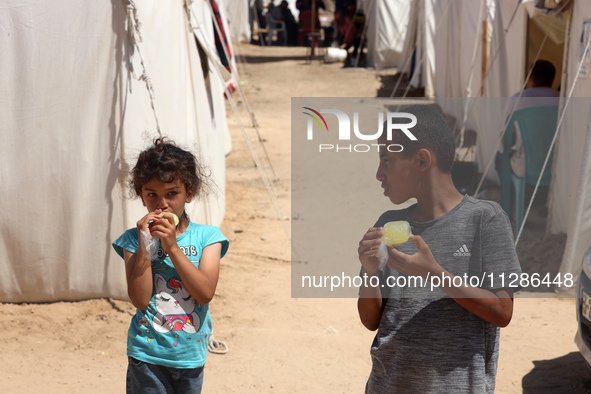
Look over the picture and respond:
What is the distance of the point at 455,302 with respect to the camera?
1681mm

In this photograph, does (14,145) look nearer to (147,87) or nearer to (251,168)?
(147,87)

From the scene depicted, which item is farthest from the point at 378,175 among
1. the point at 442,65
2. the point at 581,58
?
the point at 442,65

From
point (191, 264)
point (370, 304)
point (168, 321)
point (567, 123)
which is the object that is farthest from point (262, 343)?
point (567, 123)

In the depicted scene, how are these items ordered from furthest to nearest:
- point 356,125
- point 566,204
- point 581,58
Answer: point 566,204 → point 581,58 → point 356,125

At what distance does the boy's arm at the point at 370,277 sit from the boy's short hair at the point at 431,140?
0.80 ft

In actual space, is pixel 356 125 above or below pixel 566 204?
above

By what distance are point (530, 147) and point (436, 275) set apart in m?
4.13

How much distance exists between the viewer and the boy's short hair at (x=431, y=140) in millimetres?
1641

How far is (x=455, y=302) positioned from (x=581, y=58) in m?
3.83

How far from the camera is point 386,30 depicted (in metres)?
16.6

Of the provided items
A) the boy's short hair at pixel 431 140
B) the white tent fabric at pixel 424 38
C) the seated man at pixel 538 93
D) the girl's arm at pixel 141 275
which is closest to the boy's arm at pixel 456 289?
the boy's short hair at pixel 431 140

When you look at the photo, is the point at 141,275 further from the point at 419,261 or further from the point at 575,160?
the point at 575,160

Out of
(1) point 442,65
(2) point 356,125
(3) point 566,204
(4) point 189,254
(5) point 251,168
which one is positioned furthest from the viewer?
(1) point 442,65

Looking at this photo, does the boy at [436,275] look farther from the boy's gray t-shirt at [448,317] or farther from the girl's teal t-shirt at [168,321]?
the girl's teal t-shirt at [168,321]
